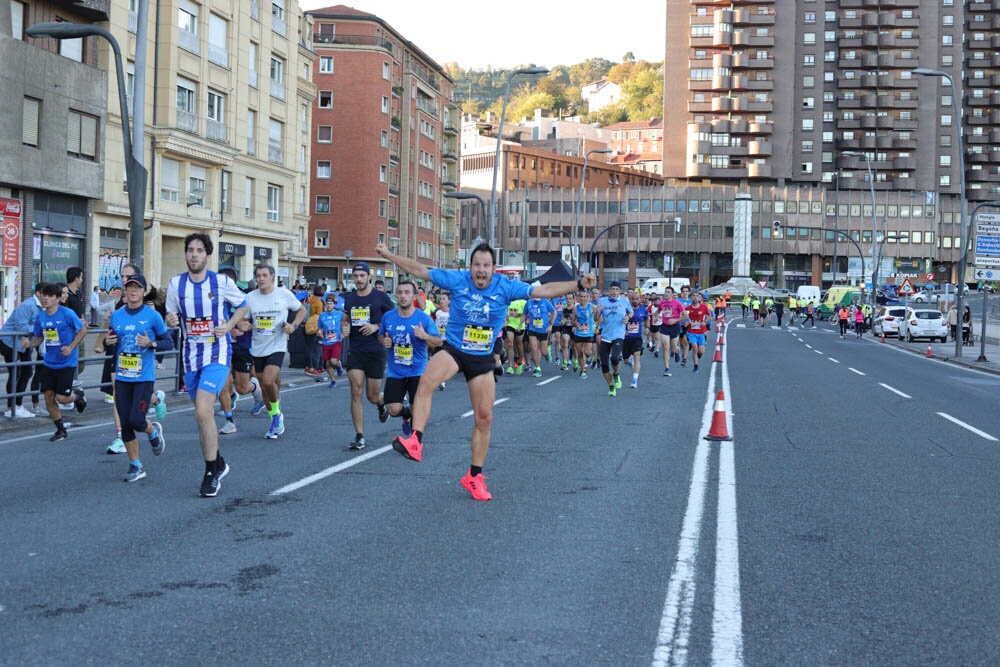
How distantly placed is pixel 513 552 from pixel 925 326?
42543 mm

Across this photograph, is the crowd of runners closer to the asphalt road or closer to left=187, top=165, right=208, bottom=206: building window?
the asphalt road

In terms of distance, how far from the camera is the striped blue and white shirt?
25.6ft

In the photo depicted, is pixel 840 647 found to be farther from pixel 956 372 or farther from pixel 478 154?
pixel 478 154

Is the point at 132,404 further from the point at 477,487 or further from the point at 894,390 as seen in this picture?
the point at 894,390

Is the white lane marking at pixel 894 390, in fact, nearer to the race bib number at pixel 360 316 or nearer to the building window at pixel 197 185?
the race bib number at pixel 360 316

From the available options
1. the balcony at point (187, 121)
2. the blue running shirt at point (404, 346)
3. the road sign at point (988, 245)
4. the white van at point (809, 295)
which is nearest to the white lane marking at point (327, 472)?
the blue running shirt at point (404, 346)

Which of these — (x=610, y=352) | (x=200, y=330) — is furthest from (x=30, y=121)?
(x=200, y=330)

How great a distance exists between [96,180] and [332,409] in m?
19.4

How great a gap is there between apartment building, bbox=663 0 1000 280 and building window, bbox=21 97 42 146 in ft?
273

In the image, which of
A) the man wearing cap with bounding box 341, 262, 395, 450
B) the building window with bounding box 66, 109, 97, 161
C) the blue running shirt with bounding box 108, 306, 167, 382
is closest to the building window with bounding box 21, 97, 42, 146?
the building window with bounding box 66, 109, 97, 161

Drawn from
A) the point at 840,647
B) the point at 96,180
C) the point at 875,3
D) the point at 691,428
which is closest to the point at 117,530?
the point at 840,647

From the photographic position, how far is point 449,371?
770cm

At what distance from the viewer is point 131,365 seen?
8.44 m

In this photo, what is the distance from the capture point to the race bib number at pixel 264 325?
36.2 ft
